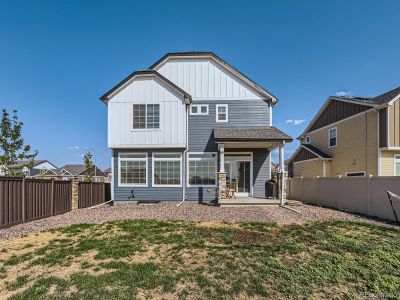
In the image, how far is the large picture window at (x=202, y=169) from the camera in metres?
14.0

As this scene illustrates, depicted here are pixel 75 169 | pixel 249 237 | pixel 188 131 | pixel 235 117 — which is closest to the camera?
pixel 249 237

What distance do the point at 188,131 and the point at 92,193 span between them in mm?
6347

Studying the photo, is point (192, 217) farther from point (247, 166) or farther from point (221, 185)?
point (247, 166)

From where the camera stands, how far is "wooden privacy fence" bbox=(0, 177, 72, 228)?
309 inches

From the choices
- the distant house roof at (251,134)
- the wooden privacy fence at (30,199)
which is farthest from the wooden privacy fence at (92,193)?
the distant house roof at (251,134)

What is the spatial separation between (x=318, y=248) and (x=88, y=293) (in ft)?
15.5

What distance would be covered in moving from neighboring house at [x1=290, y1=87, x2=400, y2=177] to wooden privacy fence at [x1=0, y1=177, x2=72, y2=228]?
653 inches

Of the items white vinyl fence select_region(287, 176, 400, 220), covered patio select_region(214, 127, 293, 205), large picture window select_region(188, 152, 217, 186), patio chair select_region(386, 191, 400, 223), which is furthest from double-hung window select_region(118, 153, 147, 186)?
patio chair select_region(386, 191, 400, 223)

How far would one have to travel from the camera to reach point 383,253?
536 centimetres

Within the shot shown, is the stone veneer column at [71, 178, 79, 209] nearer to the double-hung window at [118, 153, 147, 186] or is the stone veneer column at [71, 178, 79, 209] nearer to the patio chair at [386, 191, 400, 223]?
the double-hung window at [118, 153, 147, 186]

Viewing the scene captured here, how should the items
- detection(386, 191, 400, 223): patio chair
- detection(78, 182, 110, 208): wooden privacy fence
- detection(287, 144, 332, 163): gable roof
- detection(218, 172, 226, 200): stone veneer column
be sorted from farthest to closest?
detection(287, 144, 332, 163): gable roof → detection(78, 182, 110, 208): wooden privacy fence → detection(218, 172, 226, 200): stone veneer column → detection(386, 191, 400, 223): patio chair

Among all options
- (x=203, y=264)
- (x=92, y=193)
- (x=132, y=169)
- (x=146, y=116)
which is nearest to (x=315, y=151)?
(x=146, y=116)

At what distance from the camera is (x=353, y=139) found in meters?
16.7

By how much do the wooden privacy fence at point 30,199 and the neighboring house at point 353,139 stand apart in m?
16.6
